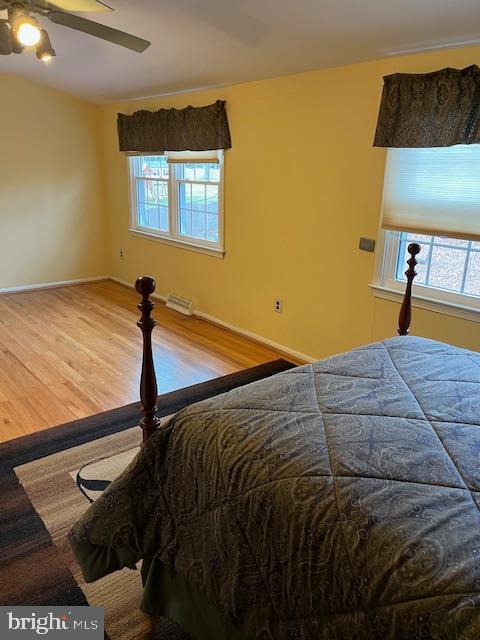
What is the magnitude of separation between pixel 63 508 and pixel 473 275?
252 cm

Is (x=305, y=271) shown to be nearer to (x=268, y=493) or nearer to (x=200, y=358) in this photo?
(x=200, y=358)

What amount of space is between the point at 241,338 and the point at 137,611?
2.83 metres

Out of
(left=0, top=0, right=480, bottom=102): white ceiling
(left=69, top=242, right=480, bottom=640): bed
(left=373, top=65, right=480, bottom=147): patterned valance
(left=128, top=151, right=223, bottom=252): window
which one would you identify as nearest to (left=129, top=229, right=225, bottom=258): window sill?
(left=128, top=151, right=223, bottom=252): window

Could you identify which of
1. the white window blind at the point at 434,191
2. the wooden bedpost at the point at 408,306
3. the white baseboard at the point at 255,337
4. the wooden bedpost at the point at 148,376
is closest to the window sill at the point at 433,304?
the white window blind at the point at 434,191

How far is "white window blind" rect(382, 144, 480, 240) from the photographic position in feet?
8.56

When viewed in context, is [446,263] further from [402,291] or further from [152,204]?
[152,204]

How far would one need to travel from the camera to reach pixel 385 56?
9.24 ft

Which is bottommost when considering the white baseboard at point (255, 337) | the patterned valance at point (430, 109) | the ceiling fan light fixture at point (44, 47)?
the white baseboard at point (255, 337)

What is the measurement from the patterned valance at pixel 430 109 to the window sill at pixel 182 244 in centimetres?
199

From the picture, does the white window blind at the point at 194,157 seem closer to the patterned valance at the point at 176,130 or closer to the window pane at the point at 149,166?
the patterned valance at the point at 176,130

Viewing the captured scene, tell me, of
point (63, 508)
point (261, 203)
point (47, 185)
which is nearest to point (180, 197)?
point (261, 203)

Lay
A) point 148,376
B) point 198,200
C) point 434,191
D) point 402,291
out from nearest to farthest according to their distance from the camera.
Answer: point 148,376, point 434,191, point 402,291, point 198,200

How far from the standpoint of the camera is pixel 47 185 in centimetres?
572

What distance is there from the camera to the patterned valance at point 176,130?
407 cm
